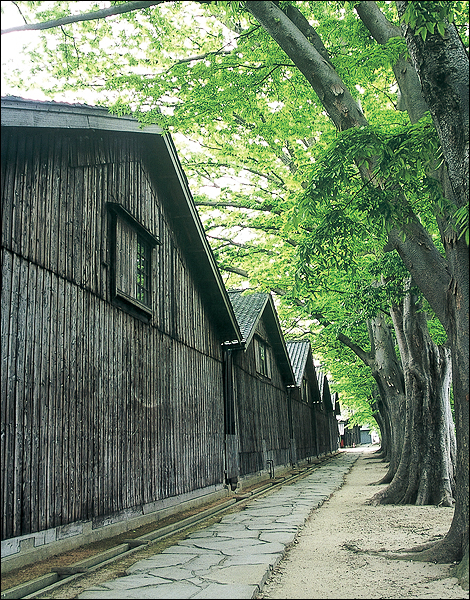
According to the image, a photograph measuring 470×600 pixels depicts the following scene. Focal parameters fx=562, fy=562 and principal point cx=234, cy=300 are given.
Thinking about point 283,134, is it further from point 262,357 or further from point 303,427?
point 303,427

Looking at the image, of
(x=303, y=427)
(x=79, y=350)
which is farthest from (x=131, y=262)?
(x=303, y=427)

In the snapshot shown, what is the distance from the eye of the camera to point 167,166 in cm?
1152

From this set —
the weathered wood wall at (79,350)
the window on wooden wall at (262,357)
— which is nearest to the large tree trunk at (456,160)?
the weathered wood wall at (79,350)

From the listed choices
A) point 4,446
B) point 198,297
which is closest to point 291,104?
point 198,297

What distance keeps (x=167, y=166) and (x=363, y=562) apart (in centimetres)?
816

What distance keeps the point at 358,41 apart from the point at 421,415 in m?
8.16

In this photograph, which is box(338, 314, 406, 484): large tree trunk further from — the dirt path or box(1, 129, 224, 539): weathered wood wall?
box(1, 129, 224, 539): weathered wood wall

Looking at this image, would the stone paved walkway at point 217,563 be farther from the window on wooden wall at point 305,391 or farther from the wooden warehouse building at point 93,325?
the window on wooden wall at point 305,391

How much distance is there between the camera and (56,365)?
720 centimetres

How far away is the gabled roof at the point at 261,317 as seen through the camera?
58.0 ft

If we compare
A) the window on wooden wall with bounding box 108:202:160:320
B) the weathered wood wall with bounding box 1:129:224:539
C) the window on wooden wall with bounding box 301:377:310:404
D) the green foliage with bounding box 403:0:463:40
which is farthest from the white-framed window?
the green foliage with bounding box 403:0:463:40

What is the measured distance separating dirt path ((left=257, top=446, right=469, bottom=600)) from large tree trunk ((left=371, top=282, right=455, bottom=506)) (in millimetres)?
873

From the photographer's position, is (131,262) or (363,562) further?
(131,262)

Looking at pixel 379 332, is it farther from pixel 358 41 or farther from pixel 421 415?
pixel 358 41
